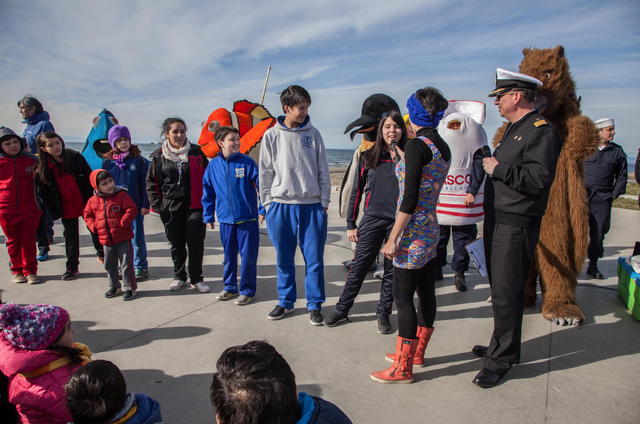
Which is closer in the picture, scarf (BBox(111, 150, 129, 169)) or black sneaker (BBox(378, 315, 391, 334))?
black sneaker (BBox(378, 315, 391, 334))

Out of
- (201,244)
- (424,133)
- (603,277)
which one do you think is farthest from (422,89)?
(603,277)

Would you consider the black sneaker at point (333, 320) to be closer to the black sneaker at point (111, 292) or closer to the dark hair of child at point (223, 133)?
the dark hair of child at point (223, 133)

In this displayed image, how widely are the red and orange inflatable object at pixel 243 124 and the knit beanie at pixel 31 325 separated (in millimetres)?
6363

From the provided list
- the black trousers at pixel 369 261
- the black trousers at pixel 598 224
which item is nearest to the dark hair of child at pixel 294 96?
the black trousers at pixel 369 261

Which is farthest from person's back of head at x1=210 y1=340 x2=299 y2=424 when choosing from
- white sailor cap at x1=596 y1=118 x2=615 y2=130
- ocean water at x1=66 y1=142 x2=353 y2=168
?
ocean water at x1=66 y1=142 x2=353 y2=168

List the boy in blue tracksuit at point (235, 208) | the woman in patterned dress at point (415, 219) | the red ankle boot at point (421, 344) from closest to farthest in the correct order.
A: the woman in patterned dress at point (415, 219), the red ankle boot at point (421, 344), the boy in blue tracksuit at point (235, 208)

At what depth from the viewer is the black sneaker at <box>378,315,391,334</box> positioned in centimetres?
321

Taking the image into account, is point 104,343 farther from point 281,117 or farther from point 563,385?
point 563,385

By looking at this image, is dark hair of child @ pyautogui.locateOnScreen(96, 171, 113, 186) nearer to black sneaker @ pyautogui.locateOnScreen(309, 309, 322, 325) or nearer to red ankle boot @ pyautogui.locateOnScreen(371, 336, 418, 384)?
black sneaker @ pyautogui.locateOnScreen(309, 309, 322, 325)

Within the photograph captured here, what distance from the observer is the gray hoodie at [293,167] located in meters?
3.44

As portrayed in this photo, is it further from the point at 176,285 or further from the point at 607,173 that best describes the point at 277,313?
the point at 607,173

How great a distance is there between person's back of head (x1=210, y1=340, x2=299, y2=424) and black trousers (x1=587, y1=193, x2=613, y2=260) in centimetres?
482

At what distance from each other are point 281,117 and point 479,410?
2.67 metres

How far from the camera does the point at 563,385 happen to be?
2.46 m
